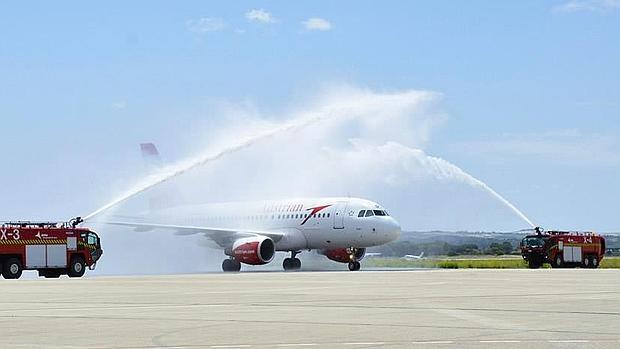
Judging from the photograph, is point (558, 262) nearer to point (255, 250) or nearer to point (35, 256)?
point (255, 250)

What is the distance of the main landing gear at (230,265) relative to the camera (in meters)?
65.9

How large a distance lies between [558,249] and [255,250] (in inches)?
753

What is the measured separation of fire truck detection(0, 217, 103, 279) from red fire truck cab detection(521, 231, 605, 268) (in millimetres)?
27925

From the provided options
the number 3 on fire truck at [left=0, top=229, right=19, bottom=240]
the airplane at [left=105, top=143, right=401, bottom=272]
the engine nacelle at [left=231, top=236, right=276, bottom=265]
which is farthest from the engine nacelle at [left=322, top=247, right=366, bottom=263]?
the number 3 on fire truck at [left=0, top=229, right=19, bottom=240]

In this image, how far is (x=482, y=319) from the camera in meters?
18.2

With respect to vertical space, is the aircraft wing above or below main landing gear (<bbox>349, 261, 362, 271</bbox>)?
above

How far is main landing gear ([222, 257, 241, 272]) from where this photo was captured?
216 ft

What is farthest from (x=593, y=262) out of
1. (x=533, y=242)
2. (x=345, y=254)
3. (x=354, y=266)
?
(x=354, y=266)

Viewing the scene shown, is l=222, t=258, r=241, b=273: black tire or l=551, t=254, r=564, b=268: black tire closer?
l=551, t=254, r=564, b=268: black tire

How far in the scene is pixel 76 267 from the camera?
50281 millimetres

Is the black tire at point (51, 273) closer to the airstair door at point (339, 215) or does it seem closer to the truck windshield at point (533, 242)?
the airstair door at point (339, 215)

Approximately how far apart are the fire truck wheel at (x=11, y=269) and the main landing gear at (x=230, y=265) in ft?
64.6

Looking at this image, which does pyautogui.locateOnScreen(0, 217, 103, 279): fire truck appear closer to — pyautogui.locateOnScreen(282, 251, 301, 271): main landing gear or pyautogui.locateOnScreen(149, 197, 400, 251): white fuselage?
pyautogui.locateOnScreen(149, 197, 400, 251): white fuselage

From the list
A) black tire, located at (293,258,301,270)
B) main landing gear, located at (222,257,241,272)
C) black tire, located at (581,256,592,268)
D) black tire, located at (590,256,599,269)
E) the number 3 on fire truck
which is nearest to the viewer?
the number 3 on fire truck
